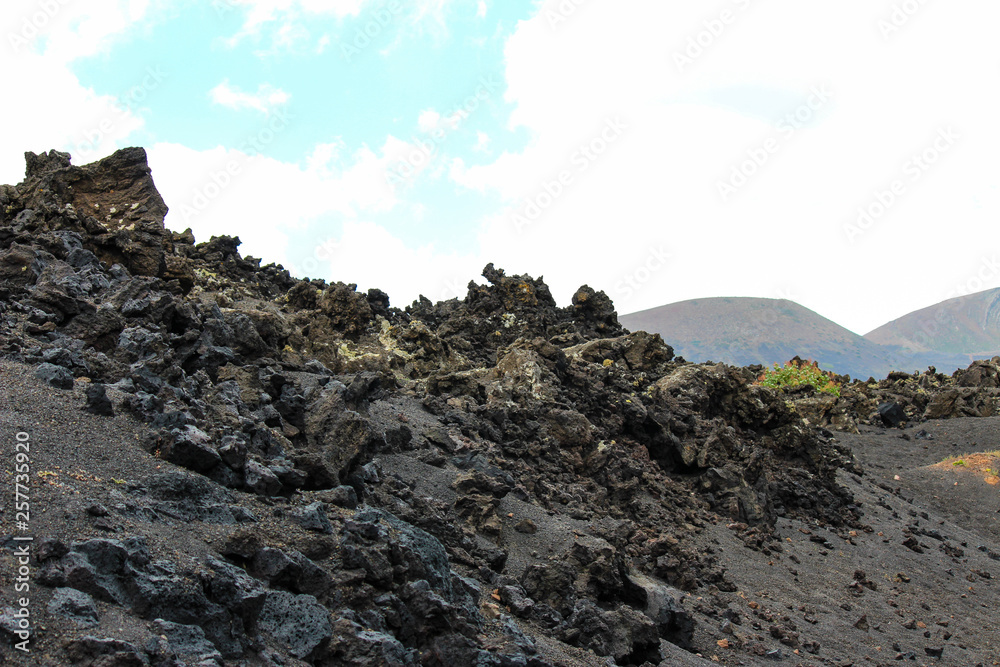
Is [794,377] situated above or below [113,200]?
above

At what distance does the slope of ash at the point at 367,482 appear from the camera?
4.83 metres

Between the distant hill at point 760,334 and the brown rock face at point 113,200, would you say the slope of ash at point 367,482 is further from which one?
the distant hill at point 760,334

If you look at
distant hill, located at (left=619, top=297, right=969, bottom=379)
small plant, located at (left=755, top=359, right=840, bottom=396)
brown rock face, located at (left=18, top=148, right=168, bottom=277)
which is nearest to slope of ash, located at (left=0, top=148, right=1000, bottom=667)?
brown rock face, located at (left=18, top=148, right=168, bottom=277)

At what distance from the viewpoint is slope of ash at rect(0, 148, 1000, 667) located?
190 inches

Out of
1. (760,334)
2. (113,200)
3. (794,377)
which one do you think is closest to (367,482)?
(113,200)

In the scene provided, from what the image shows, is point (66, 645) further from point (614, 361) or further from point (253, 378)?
point (614, 361)

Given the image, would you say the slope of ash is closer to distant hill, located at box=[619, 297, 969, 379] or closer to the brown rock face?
the brown rock face

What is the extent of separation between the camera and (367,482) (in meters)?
8.35

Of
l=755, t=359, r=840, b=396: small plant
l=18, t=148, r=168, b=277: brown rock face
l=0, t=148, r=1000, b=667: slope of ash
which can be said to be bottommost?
l=0, t=148, r=1000, b=667: slope of ash

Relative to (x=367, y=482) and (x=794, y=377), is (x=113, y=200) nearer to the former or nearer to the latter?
(x=367, y=482)

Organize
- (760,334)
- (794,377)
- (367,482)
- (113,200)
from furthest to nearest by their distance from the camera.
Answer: (760,334)
(794,377)
(113,200)
(367,482)

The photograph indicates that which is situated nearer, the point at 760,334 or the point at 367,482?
the point at 367,482

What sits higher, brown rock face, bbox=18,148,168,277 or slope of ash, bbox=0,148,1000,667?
brown rock face, bbox=18,148,168,277

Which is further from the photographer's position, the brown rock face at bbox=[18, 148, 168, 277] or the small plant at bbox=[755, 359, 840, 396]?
the small plant at bbox=[755, 359, 840, 396]
